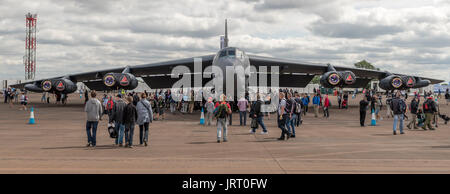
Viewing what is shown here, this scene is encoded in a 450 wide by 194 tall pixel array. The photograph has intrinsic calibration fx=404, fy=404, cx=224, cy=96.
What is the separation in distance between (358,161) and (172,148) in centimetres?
462

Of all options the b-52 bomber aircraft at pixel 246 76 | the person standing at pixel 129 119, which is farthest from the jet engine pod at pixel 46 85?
the person standing at pixel 129 119

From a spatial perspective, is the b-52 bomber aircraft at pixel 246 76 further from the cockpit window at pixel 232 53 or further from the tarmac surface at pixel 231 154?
the tarmac surface at pixel 231 154

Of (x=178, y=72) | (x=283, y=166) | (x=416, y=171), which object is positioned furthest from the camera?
(x=178, y=72)

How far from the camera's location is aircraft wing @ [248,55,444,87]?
28.7 m

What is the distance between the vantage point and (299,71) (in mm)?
32500

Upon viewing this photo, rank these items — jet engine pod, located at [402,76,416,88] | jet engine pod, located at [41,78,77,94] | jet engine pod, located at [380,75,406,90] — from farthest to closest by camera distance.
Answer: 1. jet engine pod, located at [41,78,77,94]
2. jet engine pod, located at [402,76,416,88]
3. jet engine pod, located at [380,75,406,90]

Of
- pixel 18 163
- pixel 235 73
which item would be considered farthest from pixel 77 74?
pixel 18 163

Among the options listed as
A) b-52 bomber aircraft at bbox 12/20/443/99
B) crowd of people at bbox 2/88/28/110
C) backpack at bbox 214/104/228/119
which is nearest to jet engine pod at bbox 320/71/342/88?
b-52 bomber aircraft at bbox 12/20/443/99

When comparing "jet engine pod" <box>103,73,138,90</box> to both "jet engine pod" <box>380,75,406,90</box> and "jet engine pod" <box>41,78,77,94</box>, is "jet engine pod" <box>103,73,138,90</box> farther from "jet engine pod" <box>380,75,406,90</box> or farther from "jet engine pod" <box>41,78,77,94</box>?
"jet engine pod" <box>380,75,406,90</box>

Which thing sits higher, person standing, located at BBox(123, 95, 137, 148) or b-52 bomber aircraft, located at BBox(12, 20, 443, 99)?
b-52 bomber aircraft, located at BBox(12, 20, 443, 99)

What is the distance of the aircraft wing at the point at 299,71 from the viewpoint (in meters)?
28.7

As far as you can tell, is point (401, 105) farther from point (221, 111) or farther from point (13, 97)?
point (13, 97)
